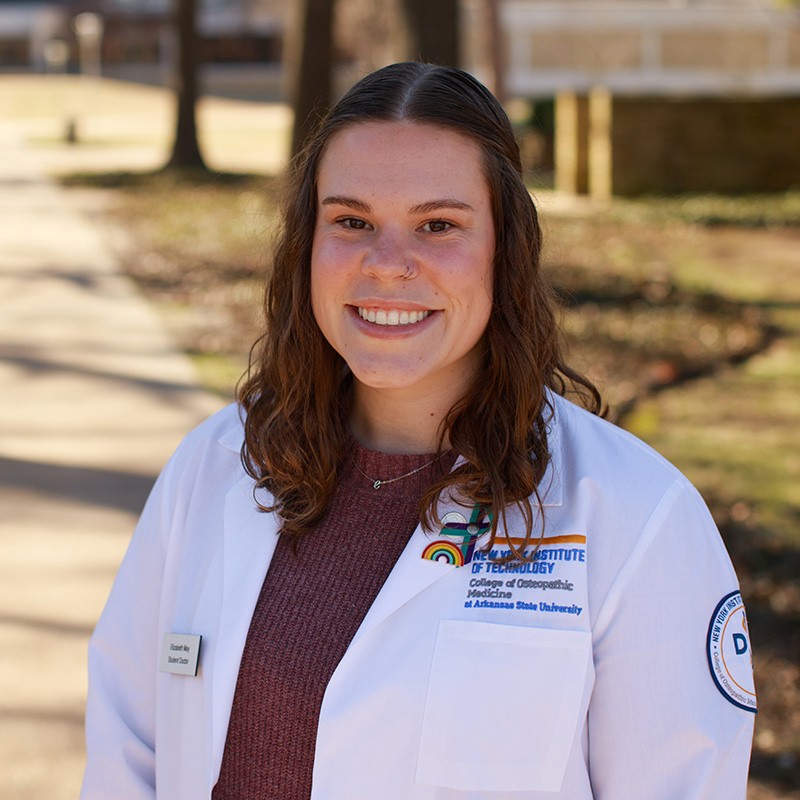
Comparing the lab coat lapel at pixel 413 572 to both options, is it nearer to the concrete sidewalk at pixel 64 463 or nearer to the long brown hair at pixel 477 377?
the long brown hair at pixel 477 377

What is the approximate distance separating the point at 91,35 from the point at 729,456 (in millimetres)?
52176

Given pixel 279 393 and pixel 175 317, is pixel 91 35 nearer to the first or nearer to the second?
pixel 175 317

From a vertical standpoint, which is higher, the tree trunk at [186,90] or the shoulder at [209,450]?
the shoulder at [209,450]

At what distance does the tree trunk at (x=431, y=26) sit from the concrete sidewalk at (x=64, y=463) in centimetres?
362

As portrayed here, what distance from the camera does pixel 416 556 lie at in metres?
2.17

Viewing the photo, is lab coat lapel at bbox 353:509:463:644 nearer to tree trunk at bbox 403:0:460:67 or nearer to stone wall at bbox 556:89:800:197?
tree trunk at bbox 403:0:460:67

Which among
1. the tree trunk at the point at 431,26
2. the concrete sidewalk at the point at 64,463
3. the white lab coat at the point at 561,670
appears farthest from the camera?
the tree trunk at the point at 431,26

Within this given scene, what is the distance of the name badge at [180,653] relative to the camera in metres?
2.29

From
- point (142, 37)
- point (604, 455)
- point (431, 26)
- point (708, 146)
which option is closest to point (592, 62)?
point (142, 37)

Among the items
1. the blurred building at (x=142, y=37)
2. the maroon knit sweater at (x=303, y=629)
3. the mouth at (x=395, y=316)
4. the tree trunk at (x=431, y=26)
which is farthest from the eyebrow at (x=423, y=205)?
the blurred building at (x=142, y=37)

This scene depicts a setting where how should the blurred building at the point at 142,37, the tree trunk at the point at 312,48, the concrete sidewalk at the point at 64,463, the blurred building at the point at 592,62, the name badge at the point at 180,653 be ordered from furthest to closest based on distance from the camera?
the blurred building at the point at 142,37, the blurred building at the point at 592,62, the tree trunk at the point at 312,48, the concrete sidewalk at the point at 64,463, the name badge at the point at 180,653

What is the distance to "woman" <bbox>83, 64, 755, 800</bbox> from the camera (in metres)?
2.05

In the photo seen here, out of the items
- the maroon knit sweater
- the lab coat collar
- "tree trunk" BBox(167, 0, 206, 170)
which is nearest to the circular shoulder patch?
the lab coat collar

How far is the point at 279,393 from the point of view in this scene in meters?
2.62
